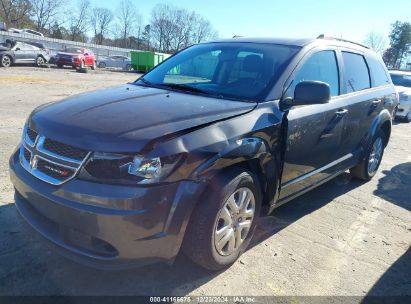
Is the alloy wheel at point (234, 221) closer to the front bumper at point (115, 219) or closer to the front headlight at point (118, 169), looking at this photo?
the front bumper at point (115, 219)

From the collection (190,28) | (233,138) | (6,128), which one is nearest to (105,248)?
(233,138)

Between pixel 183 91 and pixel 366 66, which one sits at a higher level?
pixel 366 66

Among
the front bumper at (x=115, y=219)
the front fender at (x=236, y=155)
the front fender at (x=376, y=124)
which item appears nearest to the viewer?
the front bumper at (x=115, y=219)

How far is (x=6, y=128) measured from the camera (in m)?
6.95

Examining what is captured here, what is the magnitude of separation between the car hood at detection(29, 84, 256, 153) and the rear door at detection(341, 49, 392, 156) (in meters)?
1.82

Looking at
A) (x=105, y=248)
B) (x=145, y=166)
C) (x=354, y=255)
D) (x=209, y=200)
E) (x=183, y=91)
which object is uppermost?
(x=183, y=91)

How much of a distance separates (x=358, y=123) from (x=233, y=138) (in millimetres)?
2542

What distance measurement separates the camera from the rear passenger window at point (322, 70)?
3806mm

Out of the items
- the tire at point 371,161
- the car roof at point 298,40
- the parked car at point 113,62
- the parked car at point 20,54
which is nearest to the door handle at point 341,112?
the car roof at point 298,40

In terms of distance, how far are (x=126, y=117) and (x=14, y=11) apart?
79.9m

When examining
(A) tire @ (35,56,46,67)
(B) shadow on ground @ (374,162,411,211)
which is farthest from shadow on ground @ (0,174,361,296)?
(A) tire @ (35,56,46,67)

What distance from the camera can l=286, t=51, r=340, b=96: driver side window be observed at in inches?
149

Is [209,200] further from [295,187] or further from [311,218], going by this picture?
[311,218]

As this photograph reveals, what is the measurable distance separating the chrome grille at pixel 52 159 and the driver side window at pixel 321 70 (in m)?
1.96
